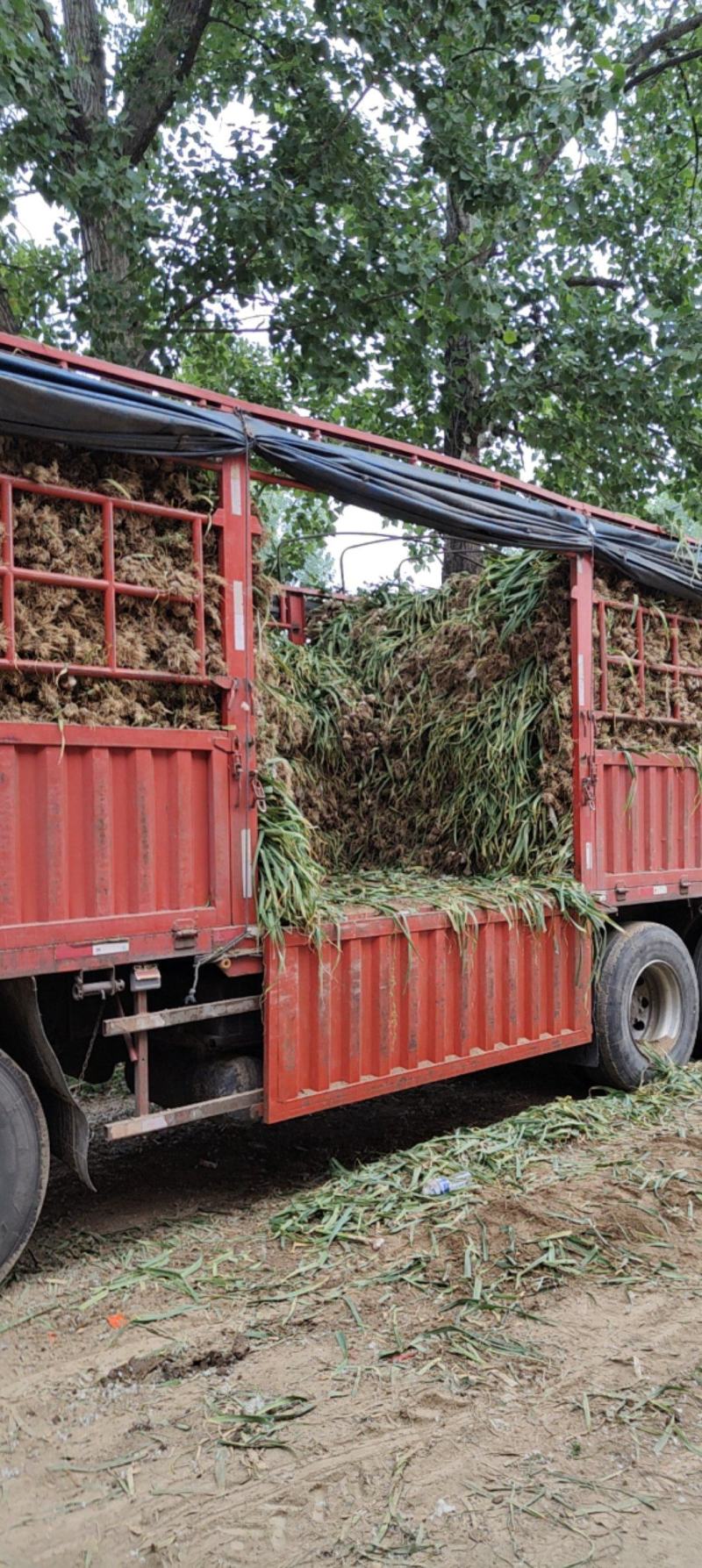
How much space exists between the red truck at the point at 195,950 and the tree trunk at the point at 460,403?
4.81 metres

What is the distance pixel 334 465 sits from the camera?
521 cm

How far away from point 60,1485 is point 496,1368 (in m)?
1.37

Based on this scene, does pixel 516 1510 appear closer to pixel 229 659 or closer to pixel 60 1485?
pixel 60 1485

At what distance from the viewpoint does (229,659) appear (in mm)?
4859

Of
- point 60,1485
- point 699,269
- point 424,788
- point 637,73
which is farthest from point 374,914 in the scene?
point 637,73

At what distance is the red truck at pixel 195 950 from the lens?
165 inches

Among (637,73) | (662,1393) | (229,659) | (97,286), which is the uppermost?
(637,73)

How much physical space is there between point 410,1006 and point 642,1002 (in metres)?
2.55

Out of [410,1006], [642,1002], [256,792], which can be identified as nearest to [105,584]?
[256,792]

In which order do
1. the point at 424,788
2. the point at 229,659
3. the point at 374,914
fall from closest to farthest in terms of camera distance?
the point at 229,659, the point at 374,914, the point at 424,788

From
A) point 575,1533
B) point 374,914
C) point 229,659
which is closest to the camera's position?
point 575,1533

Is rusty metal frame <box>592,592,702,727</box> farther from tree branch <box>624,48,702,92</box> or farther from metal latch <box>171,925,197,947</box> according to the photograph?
tree branch <box>624,48,702,92</box>

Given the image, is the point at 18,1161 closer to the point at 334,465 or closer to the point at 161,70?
the point at 334,465

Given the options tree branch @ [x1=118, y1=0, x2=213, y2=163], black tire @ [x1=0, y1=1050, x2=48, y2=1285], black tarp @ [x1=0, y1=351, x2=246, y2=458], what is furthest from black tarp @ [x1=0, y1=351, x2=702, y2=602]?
tree branch @ [x1=118, y1=0, x2=213, y2=163]
